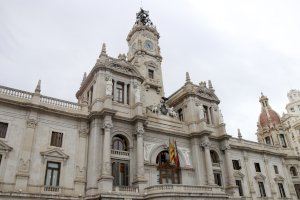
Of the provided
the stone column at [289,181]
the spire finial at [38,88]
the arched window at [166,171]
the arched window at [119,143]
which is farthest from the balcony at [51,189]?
the stone column at [289,181]

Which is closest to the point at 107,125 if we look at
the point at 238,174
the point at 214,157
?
the point at 214,157

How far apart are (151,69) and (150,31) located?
335 inches

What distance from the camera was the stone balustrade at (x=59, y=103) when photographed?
98.5 ft

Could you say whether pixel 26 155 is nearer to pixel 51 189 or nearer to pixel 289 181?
pixel 51 189

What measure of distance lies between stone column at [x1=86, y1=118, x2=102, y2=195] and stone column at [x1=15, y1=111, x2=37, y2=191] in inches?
225

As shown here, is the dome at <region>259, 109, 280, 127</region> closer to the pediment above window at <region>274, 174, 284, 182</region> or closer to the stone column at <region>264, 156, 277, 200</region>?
the stone column at <region>264, 156, 277, 200</region>

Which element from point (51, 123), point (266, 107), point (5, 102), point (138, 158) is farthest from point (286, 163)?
point (5, 102)

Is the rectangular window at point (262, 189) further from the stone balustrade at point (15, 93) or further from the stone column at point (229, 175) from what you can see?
the stone balustrade at point (15, 93)

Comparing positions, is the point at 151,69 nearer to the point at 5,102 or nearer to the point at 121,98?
the point at 121,98

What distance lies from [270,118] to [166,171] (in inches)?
1424

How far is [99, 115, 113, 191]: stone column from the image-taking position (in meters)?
26.6

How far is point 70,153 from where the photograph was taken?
28844 millimetres

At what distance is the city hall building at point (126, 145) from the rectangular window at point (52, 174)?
94 mm

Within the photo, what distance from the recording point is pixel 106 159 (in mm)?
27984
